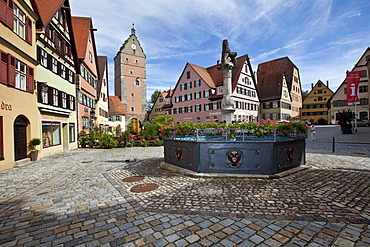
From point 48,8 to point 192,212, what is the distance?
62.1ft

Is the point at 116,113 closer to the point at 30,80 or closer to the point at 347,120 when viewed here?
the point at 30,80

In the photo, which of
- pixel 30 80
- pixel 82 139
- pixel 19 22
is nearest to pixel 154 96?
pixel 82 139

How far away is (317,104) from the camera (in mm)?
59906

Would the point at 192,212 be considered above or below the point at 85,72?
below

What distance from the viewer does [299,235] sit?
334 centimetres

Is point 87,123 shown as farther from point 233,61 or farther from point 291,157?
point 291,157

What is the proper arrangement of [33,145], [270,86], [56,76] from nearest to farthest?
[33,145]
[56,76]
[270,86]

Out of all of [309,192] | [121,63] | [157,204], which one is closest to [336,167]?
[309,192]

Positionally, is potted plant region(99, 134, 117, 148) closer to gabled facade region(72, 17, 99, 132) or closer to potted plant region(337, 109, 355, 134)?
gabled facade region(72, 17, 99, 132)

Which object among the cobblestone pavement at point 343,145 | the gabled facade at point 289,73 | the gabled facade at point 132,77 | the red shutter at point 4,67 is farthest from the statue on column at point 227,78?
the gabled facade at point 132,77

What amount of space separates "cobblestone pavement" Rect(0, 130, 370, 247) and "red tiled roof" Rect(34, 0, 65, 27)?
12.9 m

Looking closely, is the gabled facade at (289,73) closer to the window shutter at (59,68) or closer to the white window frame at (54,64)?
the window shutter at (59,68)

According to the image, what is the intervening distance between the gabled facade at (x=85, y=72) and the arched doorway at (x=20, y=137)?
898 centimetres

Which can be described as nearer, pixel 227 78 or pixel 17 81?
pixel 227 78
